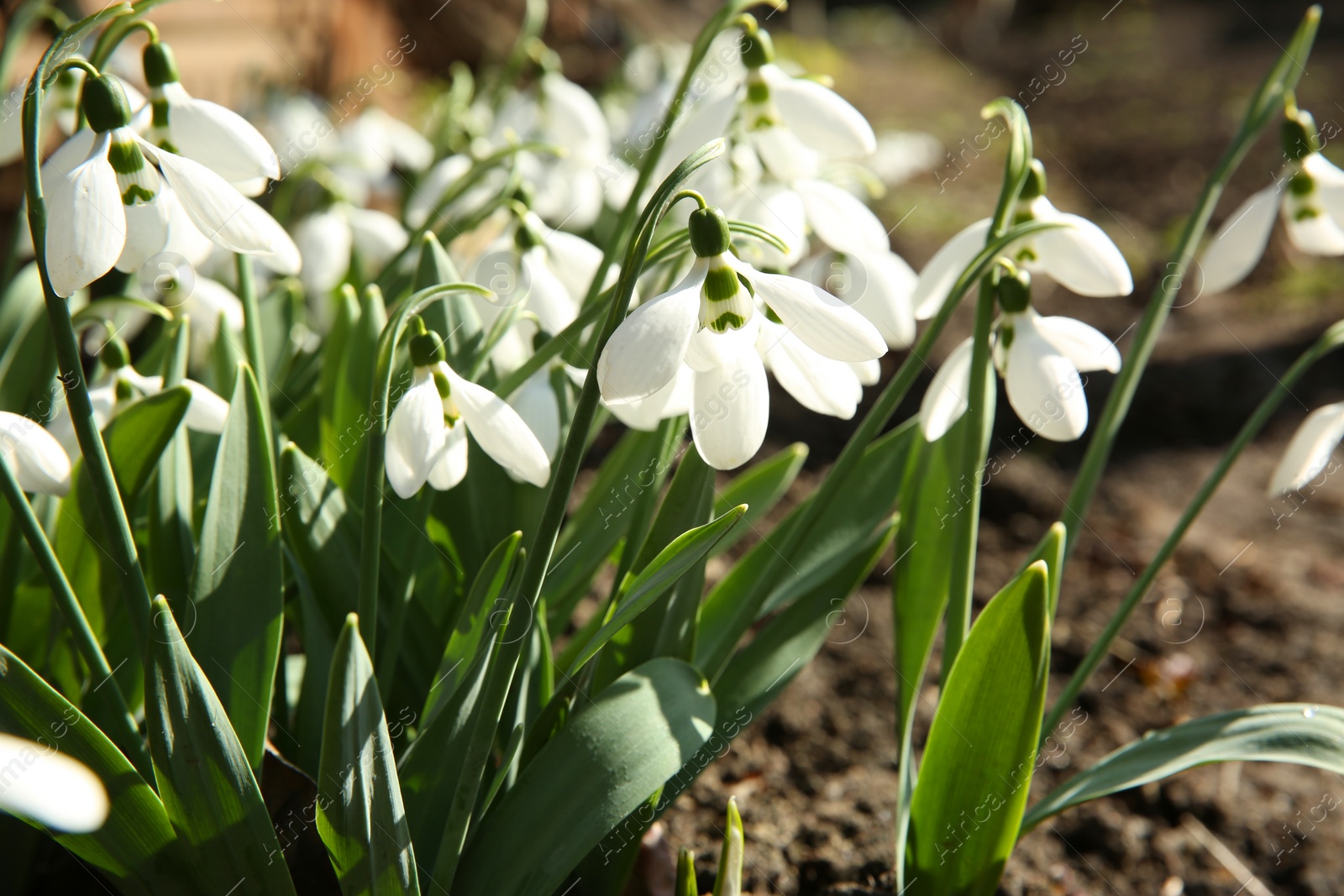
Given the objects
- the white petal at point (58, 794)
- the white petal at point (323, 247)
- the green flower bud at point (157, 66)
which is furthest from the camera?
the white petal at point (323, 247)

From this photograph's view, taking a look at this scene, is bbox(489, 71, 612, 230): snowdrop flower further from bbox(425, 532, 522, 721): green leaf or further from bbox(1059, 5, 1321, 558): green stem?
bbox(1059, 5, 1321, 558): green stem

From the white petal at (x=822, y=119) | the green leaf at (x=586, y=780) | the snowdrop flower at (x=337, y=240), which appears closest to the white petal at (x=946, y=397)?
the white petal at (x=822, y=119)

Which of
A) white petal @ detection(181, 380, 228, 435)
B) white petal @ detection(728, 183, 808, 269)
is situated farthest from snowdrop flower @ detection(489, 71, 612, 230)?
white petal @ detection(181, 380, 228, 435)

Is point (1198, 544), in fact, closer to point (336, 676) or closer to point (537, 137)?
point (537, 137)

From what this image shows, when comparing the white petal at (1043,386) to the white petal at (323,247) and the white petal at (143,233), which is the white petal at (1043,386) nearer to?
the white petal at (143,233)

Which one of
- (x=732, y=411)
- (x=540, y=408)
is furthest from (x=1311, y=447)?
(x=540, y=408)

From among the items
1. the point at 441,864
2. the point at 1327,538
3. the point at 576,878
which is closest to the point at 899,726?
the point at 576,878

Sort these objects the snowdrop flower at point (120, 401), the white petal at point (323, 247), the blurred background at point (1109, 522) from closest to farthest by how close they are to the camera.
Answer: the snowdrop flower at point (120, 401)
the blurred background at point (1109, 522)
the white petal at point (323, 247)
